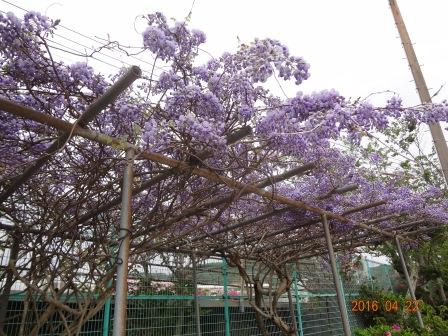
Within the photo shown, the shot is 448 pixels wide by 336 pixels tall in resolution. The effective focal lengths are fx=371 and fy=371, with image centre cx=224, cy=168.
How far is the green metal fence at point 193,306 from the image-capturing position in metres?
4.50

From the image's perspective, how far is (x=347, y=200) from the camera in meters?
5.48

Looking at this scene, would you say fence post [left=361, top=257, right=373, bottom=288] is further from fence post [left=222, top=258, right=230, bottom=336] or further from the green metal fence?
fence post [left=222, top=258, right=230, bottom=336]

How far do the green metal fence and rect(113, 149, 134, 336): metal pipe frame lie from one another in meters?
1.97

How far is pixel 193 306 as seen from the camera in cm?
596

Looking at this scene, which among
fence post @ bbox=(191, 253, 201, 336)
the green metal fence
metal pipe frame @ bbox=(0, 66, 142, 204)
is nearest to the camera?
metal pipe frame @ bbox=(0, 66, 142, 204)

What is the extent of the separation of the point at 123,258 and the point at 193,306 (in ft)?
13.9

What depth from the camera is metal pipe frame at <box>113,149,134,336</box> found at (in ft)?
6.34

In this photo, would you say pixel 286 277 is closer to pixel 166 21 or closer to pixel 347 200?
pixel 347 200

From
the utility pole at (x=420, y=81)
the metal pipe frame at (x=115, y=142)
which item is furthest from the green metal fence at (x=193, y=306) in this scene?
the utility pole at (x=420, y=81)

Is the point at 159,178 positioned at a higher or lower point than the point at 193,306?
higher

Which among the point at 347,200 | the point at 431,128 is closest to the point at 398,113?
the point at 347,200
